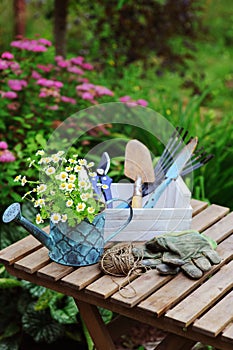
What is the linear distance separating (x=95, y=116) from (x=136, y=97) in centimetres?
31

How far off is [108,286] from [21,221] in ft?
1.11

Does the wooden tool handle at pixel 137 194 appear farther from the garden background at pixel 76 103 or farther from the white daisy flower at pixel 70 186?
the garden background at pixel 76 103

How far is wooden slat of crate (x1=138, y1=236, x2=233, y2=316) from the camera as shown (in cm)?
190

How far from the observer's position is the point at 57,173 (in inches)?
84.4

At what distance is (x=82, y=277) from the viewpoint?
205 centimetres

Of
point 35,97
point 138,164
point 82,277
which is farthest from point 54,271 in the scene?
point 35,97

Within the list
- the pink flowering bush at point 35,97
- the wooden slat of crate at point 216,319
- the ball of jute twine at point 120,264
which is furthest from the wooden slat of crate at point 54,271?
the pink flowering bush at point 35,97

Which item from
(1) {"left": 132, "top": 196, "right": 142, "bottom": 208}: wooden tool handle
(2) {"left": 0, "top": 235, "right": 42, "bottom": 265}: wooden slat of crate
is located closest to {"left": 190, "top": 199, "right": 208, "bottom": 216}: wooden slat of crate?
(1) {"left": 132, "top": 196, "right": 142, "bottom": 208}: wooden tool handle

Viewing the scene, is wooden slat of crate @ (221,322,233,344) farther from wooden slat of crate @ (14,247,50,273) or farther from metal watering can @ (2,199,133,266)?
wooden slat of crate @ (14,247,50,273)

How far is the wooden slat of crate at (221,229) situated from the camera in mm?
2396

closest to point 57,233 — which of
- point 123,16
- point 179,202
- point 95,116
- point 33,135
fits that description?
point 179,202

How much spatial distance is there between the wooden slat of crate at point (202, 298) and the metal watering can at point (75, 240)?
33cm

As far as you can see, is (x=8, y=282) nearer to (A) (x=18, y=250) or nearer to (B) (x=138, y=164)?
(A) (x=18, y=250)

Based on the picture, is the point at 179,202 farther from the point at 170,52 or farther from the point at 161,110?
the point at 170,52
